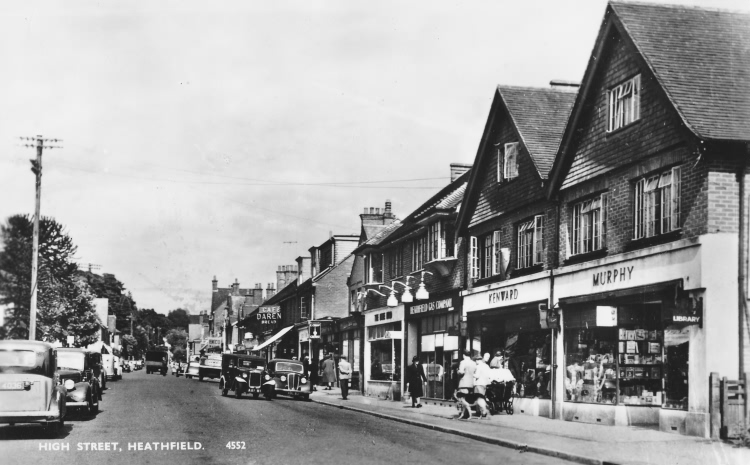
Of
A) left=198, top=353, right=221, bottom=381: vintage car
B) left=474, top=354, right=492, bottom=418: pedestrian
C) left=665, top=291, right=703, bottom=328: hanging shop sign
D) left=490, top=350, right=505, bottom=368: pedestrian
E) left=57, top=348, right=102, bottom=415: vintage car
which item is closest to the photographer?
left=665, top=291, right=703, bottom=328: hanging shop sign

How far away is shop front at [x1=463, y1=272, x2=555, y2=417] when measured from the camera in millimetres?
24625

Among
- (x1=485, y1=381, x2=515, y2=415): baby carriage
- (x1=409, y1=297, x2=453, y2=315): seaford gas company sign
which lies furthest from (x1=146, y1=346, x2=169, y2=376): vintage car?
(x1=485, y1=381, x2=515, y2=415): baby carriage

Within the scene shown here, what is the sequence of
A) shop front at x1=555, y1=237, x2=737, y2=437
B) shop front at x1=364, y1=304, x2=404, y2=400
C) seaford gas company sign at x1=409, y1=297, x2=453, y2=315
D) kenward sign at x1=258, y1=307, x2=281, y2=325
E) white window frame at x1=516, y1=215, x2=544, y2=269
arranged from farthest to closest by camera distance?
kenward sign at x1=258, y1=307, x2=281, y2=325 < shop front at x1=364, y1=304, x2=404, y2=400 < seaford gas company sign at x1=409, y1=297, x2=453, y2=315 < white window frame at x1=516, y1=215, x2=544, y2=269 < shop front at x1=555, y1=237, x2=737, y2=437

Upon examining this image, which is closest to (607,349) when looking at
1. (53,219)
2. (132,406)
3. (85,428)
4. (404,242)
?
(85,428)

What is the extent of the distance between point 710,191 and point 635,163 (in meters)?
3.06

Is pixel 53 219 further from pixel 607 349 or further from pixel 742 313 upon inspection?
pixel 742 313

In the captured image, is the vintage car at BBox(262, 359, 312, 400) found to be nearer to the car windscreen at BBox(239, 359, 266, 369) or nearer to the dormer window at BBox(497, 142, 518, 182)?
the car windscreen at BBox(239, 359, 266, 369)

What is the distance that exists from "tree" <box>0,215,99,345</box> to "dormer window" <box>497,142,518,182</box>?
33.1m

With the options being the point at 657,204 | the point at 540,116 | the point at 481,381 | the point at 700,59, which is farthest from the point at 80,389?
the point at 700,59

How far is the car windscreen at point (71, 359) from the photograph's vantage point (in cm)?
2727

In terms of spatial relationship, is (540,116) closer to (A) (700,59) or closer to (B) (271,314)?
(A) (700,59)

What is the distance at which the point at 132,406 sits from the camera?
26797 mm

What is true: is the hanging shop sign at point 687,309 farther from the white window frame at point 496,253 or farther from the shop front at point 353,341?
the shop front at point 353,341

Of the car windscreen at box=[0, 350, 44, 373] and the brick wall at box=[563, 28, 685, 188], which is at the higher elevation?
the brick wall at box=[563, 28, 685, 188]
